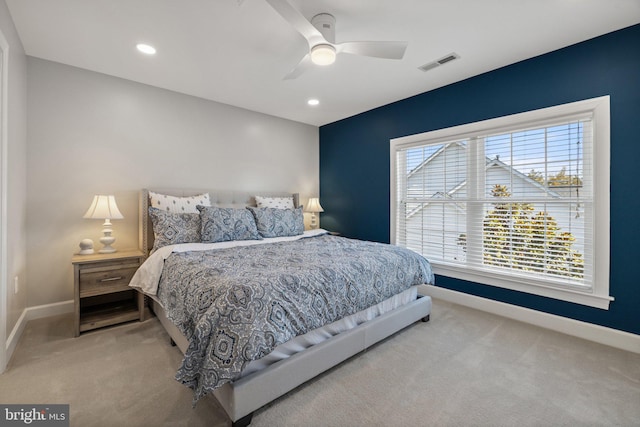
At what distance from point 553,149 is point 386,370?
255cm

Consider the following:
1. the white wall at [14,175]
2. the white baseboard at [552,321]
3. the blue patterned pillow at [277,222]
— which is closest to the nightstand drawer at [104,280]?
the white wall at [14,175]

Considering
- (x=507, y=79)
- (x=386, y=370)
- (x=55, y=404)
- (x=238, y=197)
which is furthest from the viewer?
(x=238, y=197)

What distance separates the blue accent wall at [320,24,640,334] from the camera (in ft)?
7.50

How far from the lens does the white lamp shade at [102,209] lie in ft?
8.95

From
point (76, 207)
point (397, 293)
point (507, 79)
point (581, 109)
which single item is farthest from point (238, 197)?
point (581, 109)

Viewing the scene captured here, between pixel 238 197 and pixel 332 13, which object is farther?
pixel 238 197

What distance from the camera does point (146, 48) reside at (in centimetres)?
257

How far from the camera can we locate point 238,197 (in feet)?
13.4

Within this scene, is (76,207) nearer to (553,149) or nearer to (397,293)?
(397,293)

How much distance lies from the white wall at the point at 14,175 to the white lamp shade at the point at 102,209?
1.61ft

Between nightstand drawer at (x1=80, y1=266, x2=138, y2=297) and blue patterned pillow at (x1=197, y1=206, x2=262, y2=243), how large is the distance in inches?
30.1

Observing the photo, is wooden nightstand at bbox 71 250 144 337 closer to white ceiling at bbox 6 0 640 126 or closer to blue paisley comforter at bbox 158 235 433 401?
blue paisley comforter at bbox 158 235 433 401

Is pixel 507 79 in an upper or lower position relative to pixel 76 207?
upper

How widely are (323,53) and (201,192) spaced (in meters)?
2.47
